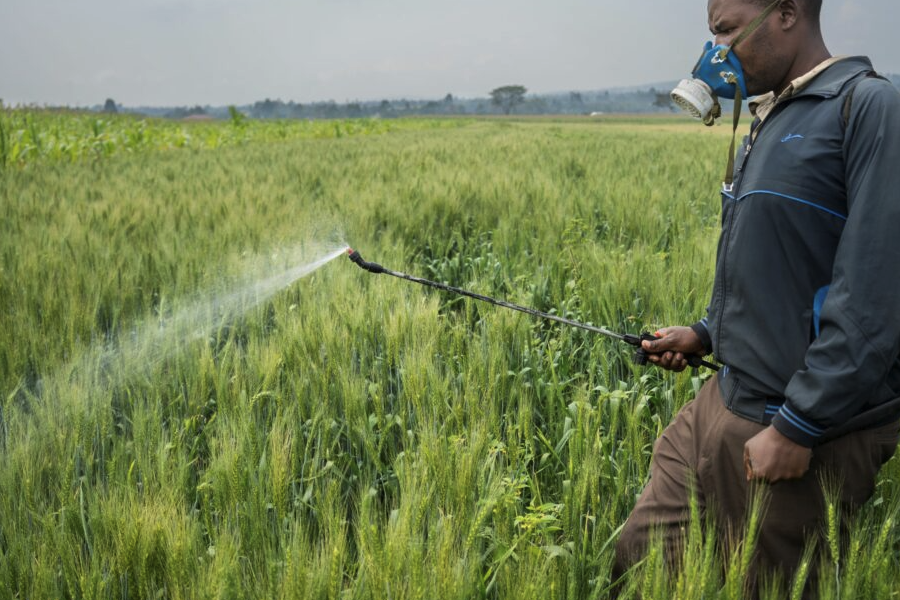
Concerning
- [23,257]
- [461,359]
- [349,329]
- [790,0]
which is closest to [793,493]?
[790,0]

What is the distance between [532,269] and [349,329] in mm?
1516

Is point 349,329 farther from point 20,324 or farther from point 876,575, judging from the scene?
point 876,575

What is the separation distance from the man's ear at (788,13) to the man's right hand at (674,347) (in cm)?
74

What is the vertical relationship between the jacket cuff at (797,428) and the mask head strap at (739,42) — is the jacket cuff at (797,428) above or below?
below

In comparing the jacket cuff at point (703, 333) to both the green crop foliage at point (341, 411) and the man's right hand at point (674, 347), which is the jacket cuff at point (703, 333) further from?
the green crop foliage at point (341, 411)

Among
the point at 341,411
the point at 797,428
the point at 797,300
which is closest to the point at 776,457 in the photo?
the point at 797,428

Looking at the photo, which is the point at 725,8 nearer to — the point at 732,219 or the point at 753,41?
the point at 753,41

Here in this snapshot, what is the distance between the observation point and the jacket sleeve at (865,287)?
4.07 feet

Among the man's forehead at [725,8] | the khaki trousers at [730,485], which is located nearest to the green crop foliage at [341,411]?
the khaki trousers at [730,485]

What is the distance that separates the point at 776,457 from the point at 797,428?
0.07 metres

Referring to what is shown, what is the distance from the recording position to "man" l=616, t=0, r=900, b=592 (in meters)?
1.25

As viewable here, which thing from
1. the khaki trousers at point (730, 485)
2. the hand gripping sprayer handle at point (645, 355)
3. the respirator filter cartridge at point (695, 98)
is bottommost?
the khaki trousers at point (730, 485)

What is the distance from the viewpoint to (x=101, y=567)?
1.34 m

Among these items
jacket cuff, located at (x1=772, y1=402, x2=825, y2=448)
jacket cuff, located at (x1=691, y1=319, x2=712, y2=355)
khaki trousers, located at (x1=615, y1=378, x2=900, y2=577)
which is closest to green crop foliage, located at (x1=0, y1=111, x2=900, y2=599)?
khaki trousers, located at (x1=615, y1=378, x2=900, y2=577)
